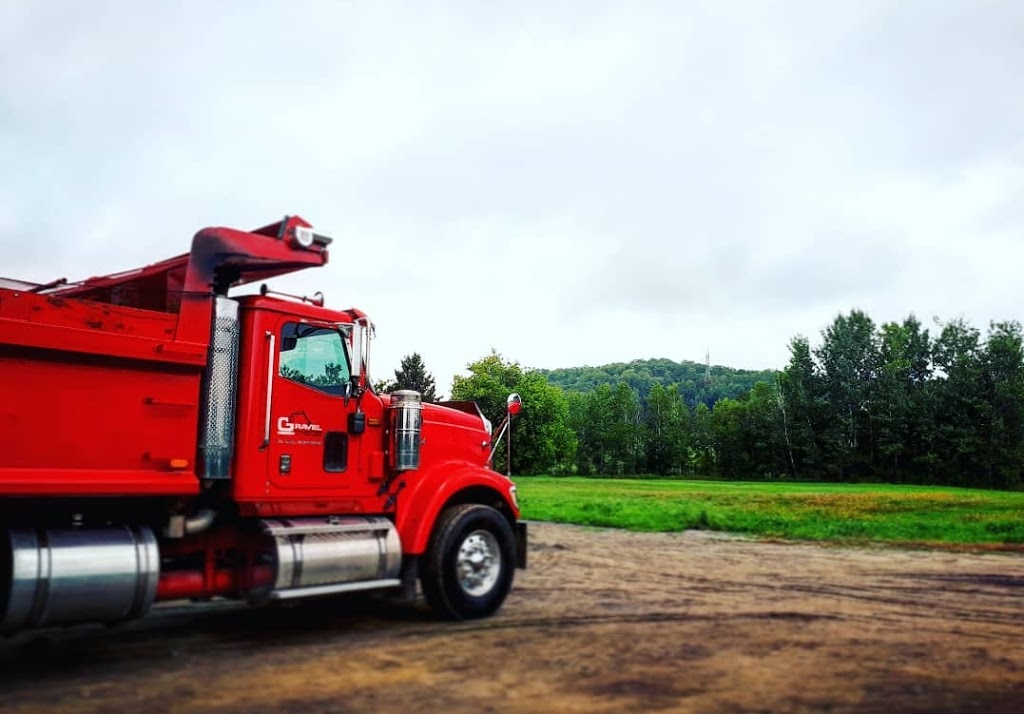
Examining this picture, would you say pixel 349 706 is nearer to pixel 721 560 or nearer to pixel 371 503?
pixel 371 503

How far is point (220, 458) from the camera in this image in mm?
8000

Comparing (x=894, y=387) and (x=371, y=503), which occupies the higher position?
(x=894, y=387)

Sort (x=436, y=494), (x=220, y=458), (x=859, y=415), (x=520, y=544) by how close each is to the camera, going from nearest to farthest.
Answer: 1. (x=220, y=458)
2. (x=436, y=494)
3. (x=520, y=544)
4. (x=859, y=415)

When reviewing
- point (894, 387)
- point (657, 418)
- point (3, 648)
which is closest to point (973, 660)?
point (3, 648)

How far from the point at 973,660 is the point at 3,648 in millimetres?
8976

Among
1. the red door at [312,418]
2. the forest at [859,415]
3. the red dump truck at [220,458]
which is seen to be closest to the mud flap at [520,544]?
the red dump truck at [220,458]

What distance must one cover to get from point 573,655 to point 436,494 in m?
2.39

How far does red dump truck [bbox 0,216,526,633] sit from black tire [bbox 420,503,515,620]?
0.07ft

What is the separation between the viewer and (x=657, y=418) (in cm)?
11838

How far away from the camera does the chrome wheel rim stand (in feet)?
30.9

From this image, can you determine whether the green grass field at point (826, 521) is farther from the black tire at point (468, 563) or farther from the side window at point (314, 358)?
the side window at point (314, 358)

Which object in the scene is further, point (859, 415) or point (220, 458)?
point (859, 415)

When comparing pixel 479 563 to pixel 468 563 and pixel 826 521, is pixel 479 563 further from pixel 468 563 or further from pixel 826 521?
pixel 826 521

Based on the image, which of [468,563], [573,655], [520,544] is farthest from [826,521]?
[573,655]
